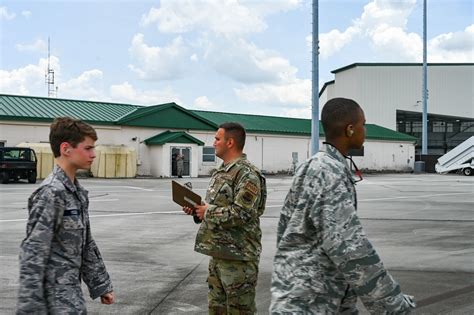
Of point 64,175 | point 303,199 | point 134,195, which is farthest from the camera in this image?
point 134,195

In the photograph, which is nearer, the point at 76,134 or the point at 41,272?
the point at 41,272

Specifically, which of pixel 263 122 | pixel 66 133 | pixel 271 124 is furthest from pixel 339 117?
pixel 271 124

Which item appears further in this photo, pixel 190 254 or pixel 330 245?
pixel 190 254

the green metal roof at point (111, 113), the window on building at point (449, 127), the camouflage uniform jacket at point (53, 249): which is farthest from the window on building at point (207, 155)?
the window on building at point (449, 127)

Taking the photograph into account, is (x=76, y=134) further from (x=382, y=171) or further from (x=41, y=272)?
(x=382, y=171)

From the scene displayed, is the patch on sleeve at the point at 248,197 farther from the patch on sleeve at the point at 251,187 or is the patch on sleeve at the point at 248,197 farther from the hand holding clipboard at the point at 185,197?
the hand holding clipboard at the point at 185,197

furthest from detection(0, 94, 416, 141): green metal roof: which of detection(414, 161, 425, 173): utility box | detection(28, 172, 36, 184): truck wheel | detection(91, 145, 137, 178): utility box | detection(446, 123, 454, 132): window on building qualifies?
detection(446, 123, 454, 132): window on building

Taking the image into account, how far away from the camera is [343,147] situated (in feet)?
9.30

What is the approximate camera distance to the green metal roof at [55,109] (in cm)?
3695

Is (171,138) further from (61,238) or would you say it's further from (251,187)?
(61,238)

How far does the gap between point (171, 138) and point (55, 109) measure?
7893 mm

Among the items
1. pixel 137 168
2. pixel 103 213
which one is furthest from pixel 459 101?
pixel 103 213

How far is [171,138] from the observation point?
133 feet

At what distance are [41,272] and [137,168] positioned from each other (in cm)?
3799
